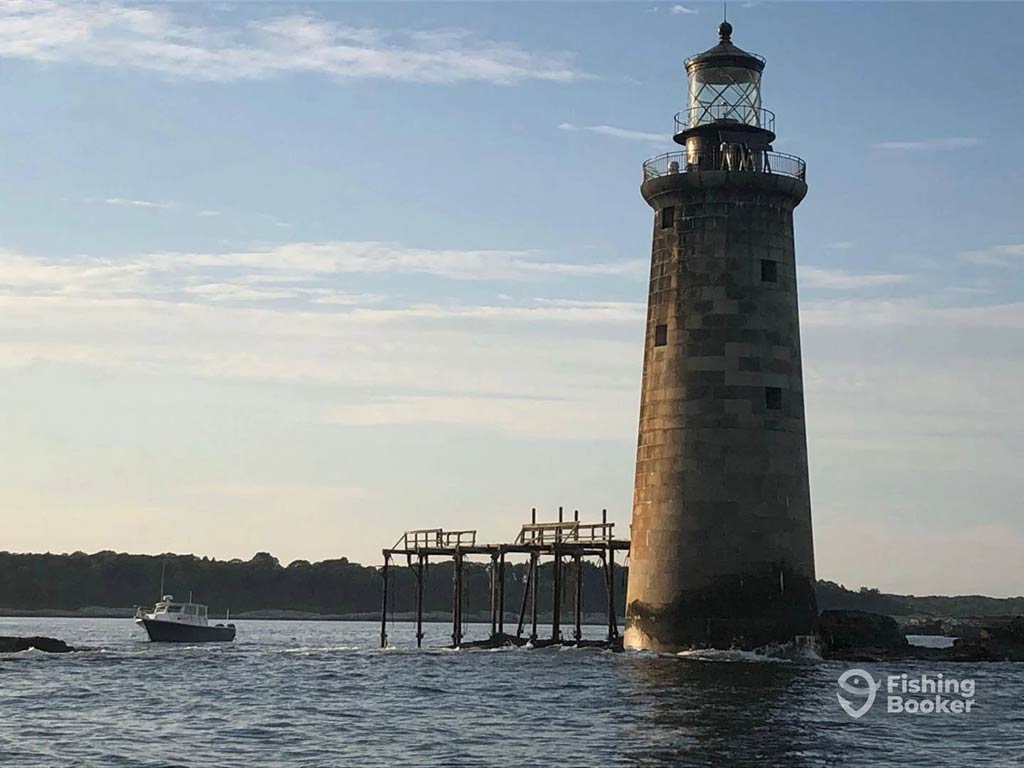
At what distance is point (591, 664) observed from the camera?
48031 mm

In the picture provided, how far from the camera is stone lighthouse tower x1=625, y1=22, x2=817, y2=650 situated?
47500 mm

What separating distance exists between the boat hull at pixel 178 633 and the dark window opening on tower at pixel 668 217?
37077mm

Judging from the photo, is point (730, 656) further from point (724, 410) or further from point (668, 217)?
point (668, 217)

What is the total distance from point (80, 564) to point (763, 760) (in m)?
179

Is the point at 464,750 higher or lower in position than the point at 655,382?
lower

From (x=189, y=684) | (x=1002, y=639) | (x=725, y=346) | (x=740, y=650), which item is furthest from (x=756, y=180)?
(x=189, y=684)

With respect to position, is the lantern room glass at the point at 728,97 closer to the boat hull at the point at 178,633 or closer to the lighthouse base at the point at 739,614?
the lighthouse base at the point at 739,614

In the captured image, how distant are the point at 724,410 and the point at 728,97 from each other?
419 inches

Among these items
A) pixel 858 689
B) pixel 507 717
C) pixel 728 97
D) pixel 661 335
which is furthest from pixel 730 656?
pixel 728 97

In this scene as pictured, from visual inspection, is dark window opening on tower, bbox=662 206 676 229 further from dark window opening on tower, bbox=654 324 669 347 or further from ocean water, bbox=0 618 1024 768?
ocean water, bbox=0 618 1024 768

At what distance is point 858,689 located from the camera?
40.8 meters

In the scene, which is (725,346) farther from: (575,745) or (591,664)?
(575,745)

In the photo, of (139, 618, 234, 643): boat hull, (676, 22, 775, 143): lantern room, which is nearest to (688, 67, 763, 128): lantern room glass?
(676, 22, 775, 143): lantern room

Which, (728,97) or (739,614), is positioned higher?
(728,97)
